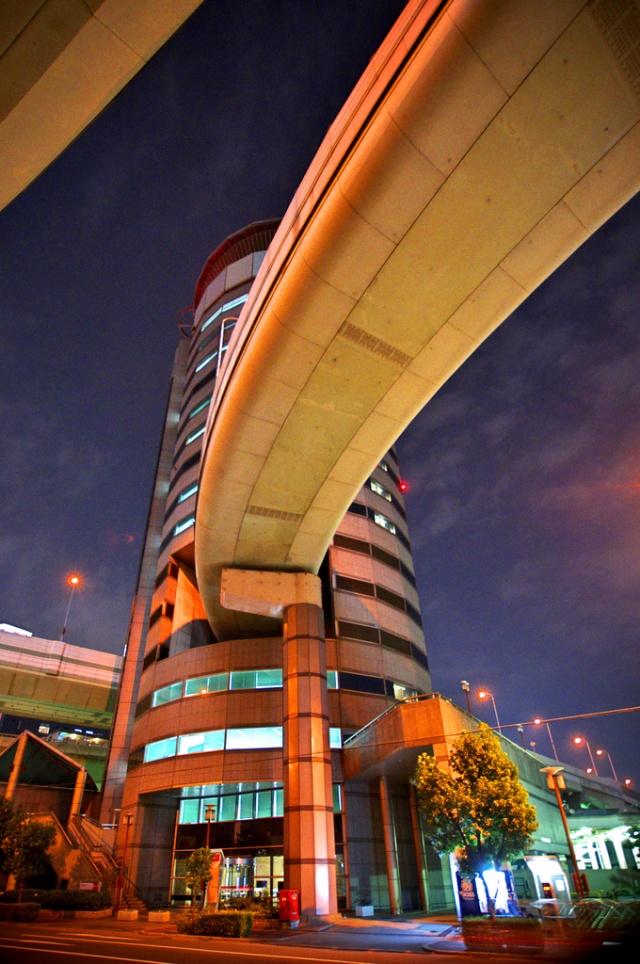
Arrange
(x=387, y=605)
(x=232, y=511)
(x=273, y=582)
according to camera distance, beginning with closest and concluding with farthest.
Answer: (x=232, y=511) < (x=273, y=582) < (x=387, y=605)

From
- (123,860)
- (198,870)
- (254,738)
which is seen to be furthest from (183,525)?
(198,870)

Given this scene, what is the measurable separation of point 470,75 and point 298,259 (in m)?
6.22

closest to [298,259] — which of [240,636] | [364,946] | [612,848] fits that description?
[364,946]

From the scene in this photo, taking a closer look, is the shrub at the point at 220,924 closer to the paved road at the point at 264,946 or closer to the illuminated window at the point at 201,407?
the paved road at the point at 264,946

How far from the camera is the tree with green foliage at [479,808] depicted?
21125 mm

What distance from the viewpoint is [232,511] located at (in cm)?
2508

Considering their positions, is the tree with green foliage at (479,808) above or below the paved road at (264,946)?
above

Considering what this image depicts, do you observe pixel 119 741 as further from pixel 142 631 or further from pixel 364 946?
pixel 364 946

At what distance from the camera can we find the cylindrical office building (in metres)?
31.8

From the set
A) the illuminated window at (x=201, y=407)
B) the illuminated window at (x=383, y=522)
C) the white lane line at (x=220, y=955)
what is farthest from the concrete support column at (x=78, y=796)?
the illuminated window at (x=201, y=407)

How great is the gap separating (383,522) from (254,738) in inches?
787

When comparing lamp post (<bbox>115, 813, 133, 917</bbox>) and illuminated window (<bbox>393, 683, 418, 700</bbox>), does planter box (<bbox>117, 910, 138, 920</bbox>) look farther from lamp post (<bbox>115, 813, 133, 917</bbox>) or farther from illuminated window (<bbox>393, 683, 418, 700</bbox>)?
illuminated window (<bbox>393, 683, 418, 700</bbox>)

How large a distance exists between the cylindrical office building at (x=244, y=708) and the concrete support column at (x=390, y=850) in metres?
1.16

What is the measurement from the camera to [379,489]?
47938 millimetres
